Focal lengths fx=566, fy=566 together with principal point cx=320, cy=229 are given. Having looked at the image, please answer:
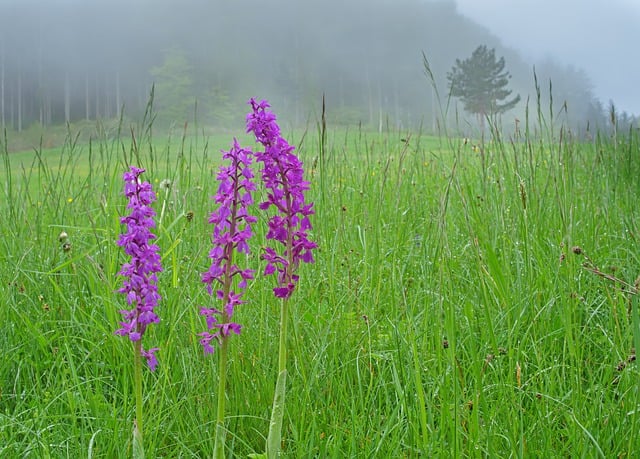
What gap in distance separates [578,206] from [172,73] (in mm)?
85162

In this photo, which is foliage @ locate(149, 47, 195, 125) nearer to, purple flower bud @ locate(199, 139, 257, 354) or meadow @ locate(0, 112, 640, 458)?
meadow @ locate(0, 112, 640, 458)

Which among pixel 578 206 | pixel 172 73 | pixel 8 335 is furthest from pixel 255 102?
pixel 172 73

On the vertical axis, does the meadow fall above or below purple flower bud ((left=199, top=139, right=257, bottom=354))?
below

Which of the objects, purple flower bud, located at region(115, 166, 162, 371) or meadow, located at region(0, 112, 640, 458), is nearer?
purple flower bud, located at region(115, 166, 162, 371)

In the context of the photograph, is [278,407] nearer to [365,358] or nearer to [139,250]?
[139,250]

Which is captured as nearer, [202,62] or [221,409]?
[221,409]

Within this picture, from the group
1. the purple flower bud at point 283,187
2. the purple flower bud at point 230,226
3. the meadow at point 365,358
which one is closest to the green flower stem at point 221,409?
the purple flower bud at point 230,226

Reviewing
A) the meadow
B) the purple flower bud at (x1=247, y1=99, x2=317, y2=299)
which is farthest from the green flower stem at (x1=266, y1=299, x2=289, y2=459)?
the meadow

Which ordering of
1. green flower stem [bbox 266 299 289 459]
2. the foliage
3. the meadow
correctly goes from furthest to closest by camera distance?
the foliage < the meadow < green flower stem [bbox 266 299 289 459]

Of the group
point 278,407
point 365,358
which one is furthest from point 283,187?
point 365,358

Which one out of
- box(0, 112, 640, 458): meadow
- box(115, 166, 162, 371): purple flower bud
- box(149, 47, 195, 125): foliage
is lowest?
box(0, 112, 640, 458): meadow

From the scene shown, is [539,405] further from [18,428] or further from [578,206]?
[578,206]

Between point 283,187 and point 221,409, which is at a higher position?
point 283,187

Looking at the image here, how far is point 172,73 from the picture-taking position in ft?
271
